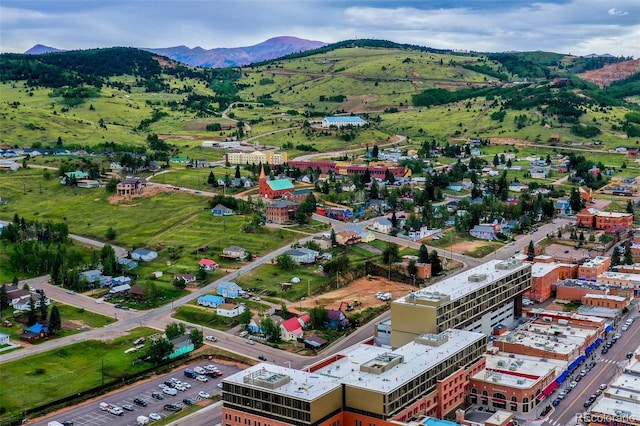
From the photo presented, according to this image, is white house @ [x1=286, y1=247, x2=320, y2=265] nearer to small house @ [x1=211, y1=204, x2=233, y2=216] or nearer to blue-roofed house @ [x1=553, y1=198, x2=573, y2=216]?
small house @ [x1=211, y1=204, x2=233, y2=216]

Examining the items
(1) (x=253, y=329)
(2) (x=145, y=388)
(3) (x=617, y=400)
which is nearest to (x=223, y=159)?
(1) (x=253, y=329)

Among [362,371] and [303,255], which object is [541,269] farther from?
[362,371]

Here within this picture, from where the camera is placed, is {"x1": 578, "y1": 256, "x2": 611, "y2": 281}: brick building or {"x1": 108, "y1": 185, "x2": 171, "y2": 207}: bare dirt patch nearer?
{"x1": 578, "y1": 256, "x2": 611, "y2": 281}: brick building

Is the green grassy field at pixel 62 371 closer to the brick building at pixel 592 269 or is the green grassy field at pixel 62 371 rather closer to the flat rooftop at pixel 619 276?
the brick building at pixel 592 269

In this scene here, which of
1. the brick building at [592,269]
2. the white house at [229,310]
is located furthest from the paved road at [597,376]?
the white house at [229,310]

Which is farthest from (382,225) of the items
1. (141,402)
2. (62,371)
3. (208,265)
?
(141,402)

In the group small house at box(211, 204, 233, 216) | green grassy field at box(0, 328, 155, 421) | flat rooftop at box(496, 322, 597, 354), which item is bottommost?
green grassy field at box(0, 328, 155, 421)

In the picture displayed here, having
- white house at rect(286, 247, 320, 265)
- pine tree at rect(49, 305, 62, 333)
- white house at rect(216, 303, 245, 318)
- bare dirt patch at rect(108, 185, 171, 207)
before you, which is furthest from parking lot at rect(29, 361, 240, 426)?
bare dirt patch at rect(108, 185, 171, 207)
